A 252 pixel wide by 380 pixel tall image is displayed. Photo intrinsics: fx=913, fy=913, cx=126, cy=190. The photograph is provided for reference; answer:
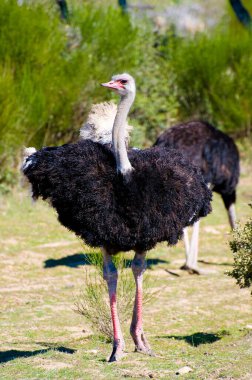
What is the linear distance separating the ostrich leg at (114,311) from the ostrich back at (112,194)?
16cm

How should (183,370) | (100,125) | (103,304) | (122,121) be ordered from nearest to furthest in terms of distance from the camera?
(183,370)
(122,121)
(100,125)
(103,304)

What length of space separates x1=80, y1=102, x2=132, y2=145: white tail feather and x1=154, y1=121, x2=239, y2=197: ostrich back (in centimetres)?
301

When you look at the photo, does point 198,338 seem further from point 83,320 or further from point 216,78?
point 216,78

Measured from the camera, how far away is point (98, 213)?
5684mm

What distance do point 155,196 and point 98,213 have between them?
0.39 metres

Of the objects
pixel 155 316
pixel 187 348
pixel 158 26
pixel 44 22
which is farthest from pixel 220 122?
pixel 187 348

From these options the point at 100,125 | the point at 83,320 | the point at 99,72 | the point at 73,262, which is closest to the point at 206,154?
the point at 73,262

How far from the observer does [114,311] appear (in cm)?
588

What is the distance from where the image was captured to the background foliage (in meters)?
12.7

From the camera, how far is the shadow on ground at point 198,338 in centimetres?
695

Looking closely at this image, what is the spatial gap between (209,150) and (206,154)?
0.06 metres

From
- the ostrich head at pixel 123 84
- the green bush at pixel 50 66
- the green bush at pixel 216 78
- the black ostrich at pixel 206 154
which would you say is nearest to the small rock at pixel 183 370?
the ostrich head at pixel 123 84

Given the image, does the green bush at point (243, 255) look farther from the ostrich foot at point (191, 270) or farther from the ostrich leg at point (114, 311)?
the ostrich foot at point (191, 270)

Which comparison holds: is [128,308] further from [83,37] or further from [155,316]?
[83,37]
